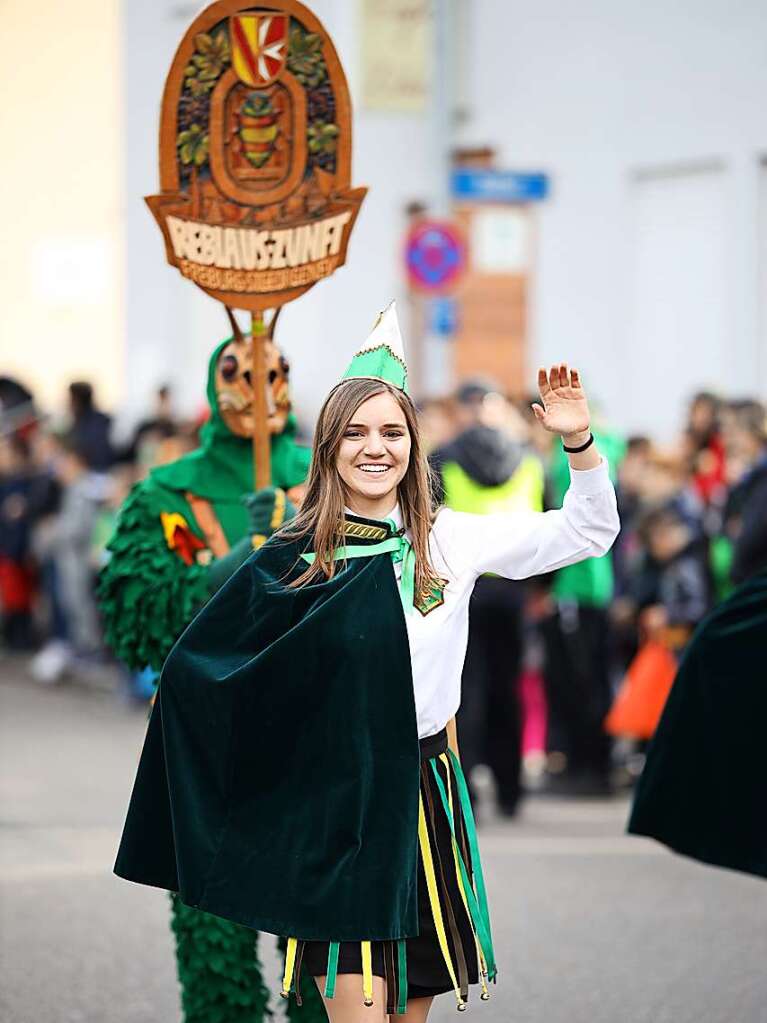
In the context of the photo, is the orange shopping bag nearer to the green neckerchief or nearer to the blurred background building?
the blurred background building

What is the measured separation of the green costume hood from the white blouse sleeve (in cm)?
131

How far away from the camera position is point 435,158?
15266 millimetres

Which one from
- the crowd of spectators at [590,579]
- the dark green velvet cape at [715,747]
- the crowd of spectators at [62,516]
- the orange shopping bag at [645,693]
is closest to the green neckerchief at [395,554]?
the dark green velvet cape at [715,747]

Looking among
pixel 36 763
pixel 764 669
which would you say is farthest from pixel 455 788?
pixel 36 763

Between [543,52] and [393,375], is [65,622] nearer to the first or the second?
[543,52]

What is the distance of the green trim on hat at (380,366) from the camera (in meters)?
4.56

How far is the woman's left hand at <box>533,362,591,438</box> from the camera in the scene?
4.41m

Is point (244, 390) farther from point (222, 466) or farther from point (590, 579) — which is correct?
point (590, 579)

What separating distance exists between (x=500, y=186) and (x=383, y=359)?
33.4ft

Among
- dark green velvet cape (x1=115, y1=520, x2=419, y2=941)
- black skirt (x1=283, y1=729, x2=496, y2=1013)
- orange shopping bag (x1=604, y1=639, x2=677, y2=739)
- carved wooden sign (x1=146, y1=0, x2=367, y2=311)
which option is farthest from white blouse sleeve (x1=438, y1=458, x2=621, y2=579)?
orange shopping bag (x1=604, y1=639, x2=677, y2=739)

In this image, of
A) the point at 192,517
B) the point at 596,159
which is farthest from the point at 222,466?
the point at 596,159

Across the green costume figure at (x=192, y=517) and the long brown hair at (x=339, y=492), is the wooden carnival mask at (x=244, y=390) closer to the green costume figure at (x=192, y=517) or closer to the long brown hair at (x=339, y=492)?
the green costume figure at (x=192, y=517)

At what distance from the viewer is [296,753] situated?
14.4 feet

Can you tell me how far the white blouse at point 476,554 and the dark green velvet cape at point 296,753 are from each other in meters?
0.11
